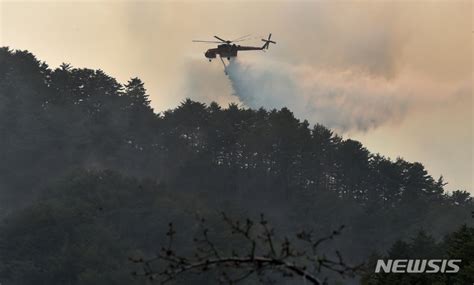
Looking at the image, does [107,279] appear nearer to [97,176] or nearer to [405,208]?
[97,176]

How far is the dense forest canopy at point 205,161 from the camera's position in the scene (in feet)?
538

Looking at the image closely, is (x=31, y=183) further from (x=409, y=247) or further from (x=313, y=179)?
(x=409, y=247)

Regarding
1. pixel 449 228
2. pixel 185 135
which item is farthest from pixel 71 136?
pixel 449 228

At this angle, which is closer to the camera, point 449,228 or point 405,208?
point 449,228

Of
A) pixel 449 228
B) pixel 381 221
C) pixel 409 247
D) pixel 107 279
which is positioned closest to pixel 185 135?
pixel 381 221

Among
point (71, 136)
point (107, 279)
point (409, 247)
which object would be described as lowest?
point (107, 279)

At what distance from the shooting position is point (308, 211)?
16900 centimetres

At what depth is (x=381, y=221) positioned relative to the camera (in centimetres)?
16725

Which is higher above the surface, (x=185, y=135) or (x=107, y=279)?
(x=185, y=135)

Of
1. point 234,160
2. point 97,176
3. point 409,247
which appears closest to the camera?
point 409,247

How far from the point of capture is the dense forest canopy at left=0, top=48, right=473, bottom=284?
164 m

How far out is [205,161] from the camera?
577 ft

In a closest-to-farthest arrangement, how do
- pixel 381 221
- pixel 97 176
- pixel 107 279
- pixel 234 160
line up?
pixel 107 279 → pixel 97 176 → pixel 381 221 → pixel 234 160

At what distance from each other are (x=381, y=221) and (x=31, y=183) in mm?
56207
